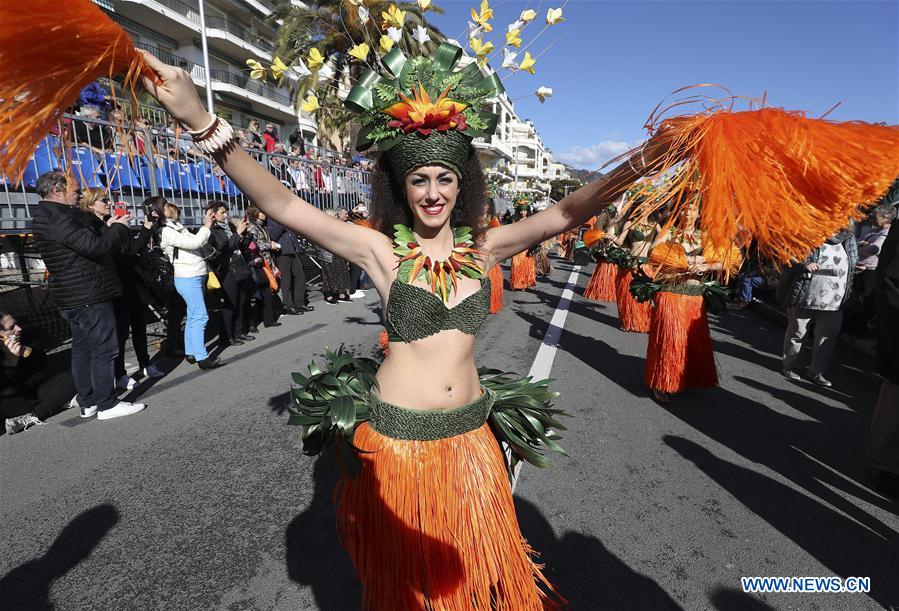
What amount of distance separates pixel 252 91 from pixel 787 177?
38875mm

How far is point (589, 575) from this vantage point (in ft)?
7.78

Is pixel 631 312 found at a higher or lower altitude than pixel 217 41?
lower

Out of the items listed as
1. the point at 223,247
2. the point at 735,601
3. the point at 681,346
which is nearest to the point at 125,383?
the point at 223,247

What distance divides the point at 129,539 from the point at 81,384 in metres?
2.18

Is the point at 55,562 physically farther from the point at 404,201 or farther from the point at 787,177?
the point at 787,177

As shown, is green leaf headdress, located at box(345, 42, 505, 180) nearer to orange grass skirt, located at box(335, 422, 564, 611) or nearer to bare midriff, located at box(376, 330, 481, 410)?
bare midriff, located at box(376, 330, 481, 410)

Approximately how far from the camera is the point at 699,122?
5.08 ft

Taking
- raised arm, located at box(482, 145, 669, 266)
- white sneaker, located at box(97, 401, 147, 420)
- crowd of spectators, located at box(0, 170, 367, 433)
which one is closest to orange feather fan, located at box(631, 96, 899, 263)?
raised arm, located at box(482, 145, 669, 266)

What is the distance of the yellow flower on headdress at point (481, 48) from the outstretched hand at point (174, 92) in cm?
113

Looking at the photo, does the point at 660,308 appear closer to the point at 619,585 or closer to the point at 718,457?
the point at 718,457

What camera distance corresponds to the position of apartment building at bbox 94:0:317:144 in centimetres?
2589

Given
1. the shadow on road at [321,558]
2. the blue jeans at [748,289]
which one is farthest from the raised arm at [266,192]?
the blue jeans at [748,289]

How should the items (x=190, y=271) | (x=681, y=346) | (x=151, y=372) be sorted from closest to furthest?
1. (x=681, y=346)
2. (x=151, y=372)
3. (x=190, y=271)

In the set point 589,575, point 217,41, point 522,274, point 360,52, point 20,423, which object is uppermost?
point 217,41
